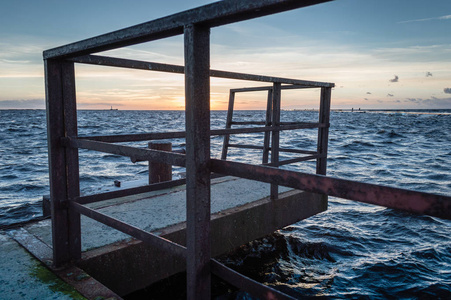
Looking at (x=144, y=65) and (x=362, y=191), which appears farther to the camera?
(x=144, y=65)

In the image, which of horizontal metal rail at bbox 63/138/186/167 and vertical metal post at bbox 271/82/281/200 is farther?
vertical metal post at bbox 271/82/281/200

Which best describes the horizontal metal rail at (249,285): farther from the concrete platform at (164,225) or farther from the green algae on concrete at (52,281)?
the concrete platform at (164,225)

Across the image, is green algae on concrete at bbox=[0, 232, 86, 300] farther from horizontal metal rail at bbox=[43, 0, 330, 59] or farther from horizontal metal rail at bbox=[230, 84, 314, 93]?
horizontal metal rail at bbox=[230, 84, 314, 93]

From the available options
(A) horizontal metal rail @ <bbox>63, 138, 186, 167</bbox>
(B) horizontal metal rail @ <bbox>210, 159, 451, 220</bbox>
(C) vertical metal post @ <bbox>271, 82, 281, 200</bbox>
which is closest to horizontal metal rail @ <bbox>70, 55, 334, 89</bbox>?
(C) vertical metal post @ <bbox>271, 82, 281, 200</bbox>

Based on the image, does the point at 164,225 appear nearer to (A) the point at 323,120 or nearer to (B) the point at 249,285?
(B) the point at 249,285

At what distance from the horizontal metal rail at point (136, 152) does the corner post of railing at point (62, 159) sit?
100 mm

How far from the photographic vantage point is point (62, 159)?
2.16m

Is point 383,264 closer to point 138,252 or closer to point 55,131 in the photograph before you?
point 138,252

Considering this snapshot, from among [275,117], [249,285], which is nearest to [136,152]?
[249,285]

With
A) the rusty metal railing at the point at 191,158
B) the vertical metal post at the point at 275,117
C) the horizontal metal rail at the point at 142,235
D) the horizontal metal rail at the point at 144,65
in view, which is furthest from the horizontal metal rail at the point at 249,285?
the vertical metal post at the point at 275,117

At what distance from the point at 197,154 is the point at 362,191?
0.64 m

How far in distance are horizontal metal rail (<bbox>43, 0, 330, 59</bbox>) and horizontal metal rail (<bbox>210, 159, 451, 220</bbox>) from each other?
529 mm

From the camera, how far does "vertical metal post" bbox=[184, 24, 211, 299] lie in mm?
1229

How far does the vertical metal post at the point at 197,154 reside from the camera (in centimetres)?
123
